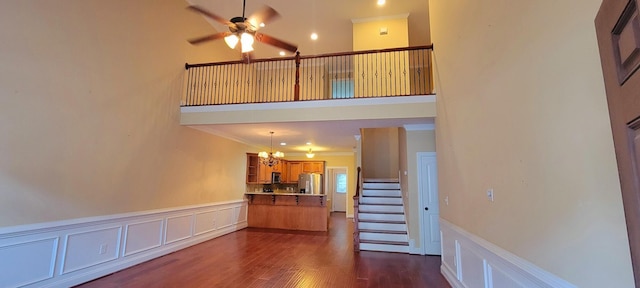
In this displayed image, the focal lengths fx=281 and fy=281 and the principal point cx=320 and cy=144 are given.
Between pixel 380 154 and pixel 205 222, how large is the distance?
5652 millimetres

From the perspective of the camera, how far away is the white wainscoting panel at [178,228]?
517 cm

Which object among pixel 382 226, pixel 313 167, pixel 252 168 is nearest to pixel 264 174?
pixel 252 168

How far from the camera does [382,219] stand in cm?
626

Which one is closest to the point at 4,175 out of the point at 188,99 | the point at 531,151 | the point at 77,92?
the point at 77,92

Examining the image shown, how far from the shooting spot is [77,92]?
11.8ft

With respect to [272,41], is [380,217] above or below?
below

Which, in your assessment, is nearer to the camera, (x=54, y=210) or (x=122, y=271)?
(x=54, y=210)

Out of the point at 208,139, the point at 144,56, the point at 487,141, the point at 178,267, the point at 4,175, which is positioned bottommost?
the point at 178,267

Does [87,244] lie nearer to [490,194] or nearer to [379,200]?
[490,194]

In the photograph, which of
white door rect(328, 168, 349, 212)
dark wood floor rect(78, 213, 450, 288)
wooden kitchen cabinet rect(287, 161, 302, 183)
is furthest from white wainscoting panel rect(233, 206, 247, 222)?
white door rect(328, 168, 349, 212)

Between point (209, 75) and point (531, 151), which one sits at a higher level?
point (209, 75)

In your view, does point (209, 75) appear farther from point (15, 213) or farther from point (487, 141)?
point (487, 141)

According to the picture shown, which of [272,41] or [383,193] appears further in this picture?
[383,193]

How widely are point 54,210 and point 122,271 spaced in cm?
136
